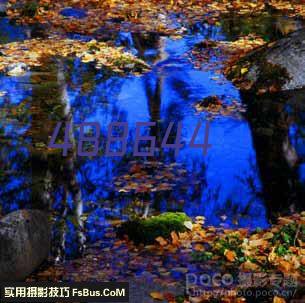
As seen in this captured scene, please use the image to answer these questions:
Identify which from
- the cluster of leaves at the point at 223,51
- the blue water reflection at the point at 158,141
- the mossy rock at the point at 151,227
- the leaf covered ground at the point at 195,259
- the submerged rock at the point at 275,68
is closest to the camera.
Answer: the leaf covered ground at the point at 195,259

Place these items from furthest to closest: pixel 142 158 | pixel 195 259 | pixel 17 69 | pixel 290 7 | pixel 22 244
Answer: pixel 290 7 → pixel 17 69 → pixel 142 158 → pixel 195 259 → pixel 22 244

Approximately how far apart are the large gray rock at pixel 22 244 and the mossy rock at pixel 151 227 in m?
1.02

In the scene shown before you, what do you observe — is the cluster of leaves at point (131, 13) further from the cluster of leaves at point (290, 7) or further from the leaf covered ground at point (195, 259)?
the leaf covered ground at point (195, 259)

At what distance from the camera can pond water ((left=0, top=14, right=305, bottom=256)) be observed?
7.98 m

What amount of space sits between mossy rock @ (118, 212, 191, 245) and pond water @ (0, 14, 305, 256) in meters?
0.38

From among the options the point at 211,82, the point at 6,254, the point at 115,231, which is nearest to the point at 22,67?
the point at 211,82

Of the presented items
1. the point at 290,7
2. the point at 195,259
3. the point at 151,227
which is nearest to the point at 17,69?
the point at 151,227

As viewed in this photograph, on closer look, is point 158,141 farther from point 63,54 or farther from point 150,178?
point 63,54

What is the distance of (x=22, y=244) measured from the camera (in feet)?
20.2

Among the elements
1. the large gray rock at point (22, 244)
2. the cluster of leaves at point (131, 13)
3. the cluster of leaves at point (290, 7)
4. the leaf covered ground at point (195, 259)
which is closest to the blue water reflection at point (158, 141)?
the leaf covered ground at point (195, 259)

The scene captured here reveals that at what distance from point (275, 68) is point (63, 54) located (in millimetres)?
4957

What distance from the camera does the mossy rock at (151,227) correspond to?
23.0 feet

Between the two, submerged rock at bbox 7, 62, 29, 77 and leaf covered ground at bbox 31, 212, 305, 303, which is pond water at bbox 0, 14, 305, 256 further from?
leaf covered ground at bbox 31, 212, 305, 303

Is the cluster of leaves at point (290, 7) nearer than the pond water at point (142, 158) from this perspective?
No
